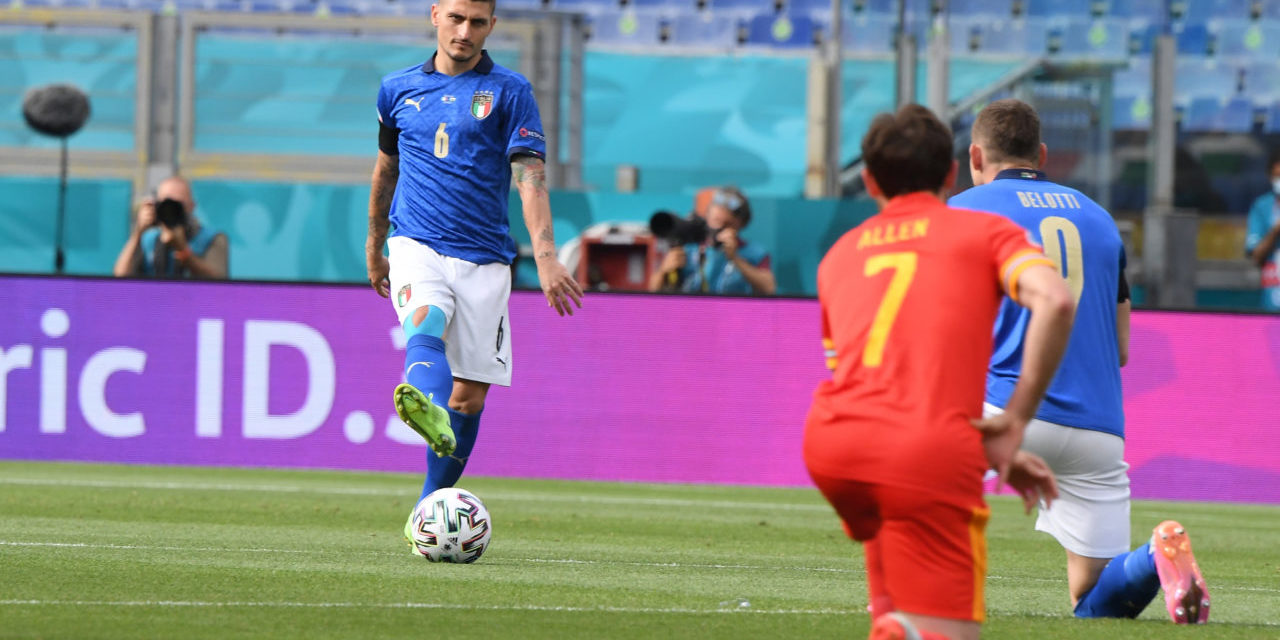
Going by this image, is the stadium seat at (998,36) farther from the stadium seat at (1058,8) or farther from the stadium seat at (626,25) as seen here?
the stadium seat at (626,25)

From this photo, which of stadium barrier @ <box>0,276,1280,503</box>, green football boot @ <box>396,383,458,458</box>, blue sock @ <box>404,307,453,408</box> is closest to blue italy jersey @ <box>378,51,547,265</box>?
blue sock @ <box>404,307,453,408</box>

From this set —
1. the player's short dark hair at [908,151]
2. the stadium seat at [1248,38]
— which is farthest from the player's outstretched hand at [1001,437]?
the stadium seat at [1248,38]

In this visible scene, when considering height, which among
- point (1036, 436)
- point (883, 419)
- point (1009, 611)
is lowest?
point (1009, 611)

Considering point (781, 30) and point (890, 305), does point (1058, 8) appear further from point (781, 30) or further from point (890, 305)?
point (890, 305)

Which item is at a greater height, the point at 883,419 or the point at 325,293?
the point at 883,419

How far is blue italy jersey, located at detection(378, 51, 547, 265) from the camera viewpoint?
664cm

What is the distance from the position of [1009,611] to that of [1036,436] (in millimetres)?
698

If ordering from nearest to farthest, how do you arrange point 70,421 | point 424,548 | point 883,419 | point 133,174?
point 883,419, point 424,548, point 70,421, point 133,174

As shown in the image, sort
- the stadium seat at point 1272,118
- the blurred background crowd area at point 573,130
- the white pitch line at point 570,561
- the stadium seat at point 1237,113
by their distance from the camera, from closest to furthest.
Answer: the white pitch line at point 570,561 < the blurred background crowd area at point 573,130 < the stadium seat at point 1272,118 < the stadium seat at point 1237,113

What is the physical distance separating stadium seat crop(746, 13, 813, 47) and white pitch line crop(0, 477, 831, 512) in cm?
1135

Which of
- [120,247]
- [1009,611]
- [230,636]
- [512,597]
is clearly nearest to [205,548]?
[512,597]

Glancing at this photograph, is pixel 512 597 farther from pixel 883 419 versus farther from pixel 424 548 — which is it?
pixel 883 419

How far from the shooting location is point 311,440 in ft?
38.7

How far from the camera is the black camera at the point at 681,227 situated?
12.7 metres
